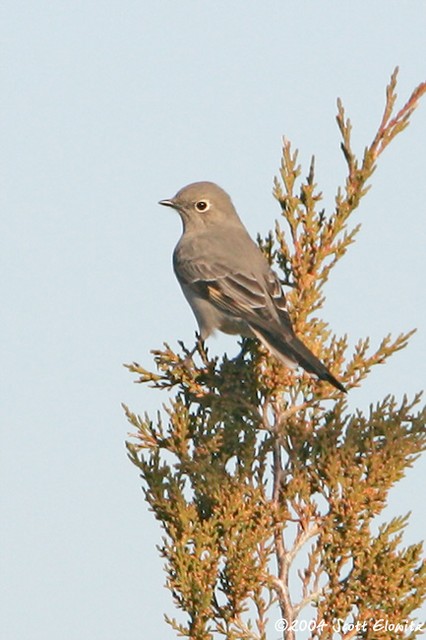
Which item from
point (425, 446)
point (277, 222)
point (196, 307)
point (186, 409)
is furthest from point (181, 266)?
point (425, 446)

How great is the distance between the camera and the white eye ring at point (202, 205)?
41.0 ft

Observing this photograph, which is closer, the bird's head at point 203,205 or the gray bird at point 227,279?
the gray bird at point 227,279

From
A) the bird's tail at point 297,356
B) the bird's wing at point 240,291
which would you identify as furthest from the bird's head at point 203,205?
the bird's tail at point 297,356

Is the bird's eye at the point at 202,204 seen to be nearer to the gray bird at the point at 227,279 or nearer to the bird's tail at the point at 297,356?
the gray bird at the point at 227,279

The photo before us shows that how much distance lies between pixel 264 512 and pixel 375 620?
3.38ft

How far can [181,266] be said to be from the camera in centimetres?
1177

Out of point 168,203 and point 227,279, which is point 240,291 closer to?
point 227,279

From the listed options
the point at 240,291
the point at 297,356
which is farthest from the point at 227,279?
the point at 297,356

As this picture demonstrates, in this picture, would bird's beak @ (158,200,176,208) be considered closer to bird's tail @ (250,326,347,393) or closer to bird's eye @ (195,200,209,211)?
bird's eye @ (195,200,209,211)

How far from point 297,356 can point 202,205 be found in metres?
3.99

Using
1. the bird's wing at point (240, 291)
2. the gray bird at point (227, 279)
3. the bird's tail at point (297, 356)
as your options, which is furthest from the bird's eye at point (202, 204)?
the bird's tail at point (297, 356)

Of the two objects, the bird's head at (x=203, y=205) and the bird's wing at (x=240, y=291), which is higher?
the bird's head at (x=203, y=205)

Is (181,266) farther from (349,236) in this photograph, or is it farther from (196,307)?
(349,236)

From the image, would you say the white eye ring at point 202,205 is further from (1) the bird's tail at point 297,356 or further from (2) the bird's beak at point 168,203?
(1) the bird's tail at point 297,356
